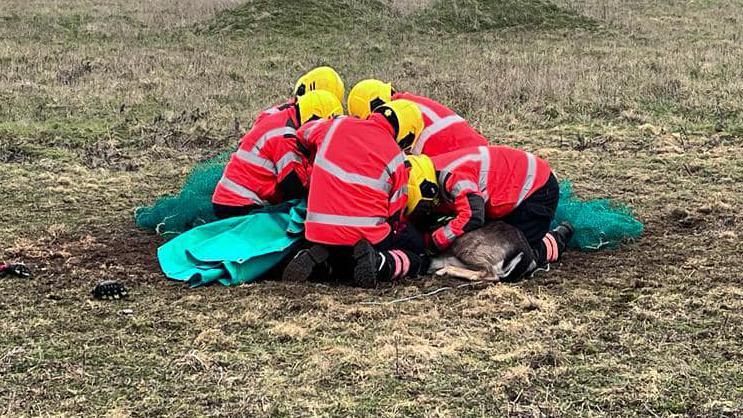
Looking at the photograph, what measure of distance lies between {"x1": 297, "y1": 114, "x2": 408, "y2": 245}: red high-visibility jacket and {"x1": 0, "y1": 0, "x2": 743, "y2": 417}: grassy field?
42 centimetres

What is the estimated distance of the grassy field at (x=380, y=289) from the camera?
394cm

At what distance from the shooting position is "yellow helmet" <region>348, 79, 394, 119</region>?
22.5 ft

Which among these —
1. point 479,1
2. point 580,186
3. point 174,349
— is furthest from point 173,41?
point 174,349

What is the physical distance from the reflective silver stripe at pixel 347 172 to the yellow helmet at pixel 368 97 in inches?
42.7

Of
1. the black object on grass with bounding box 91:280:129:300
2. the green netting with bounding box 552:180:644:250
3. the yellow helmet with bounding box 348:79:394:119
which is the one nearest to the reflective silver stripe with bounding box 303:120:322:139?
the yellow helmet with bounding box 348:79:394:119

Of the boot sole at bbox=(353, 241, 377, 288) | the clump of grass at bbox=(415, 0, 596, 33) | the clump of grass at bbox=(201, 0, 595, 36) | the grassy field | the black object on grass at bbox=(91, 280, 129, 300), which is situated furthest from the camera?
the clump of grass at bbox=(415, 0, 596, 33)

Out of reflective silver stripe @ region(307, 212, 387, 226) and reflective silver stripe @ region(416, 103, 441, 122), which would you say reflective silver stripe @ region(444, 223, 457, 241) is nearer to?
reflective silver stripe @ region(307, 212, 387, 226)

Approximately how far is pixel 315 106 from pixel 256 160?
2.05 feet

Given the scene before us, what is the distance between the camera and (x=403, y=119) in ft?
20.1

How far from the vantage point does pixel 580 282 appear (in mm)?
5613

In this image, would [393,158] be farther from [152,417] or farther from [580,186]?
[580,186]

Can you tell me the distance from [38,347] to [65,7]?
2013cm

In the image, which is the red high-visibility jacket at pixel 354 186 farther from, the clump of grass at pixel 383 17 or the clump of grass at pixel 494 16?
the clump of grass at pixel 494 16

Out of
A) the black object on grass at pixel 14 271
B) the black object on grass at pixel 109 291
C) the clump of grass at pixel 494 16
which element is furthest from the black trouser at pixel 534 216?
the clump of grass at pixel 494 16
